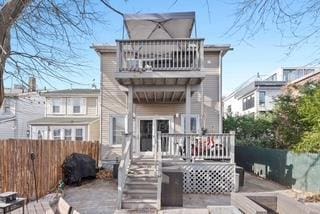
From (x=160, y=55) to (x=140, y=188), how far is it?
5.03 meters

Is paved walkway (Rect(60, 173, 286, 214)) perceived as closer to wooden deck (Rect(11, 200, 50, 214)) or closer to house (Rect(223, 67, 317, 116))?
wooden deck (Rect(11, 200, 50, 214))

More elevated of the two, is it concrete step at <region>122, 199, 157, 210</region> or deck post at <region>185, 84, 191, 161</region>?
deck post at <region>185, 84, 191, 161</region>

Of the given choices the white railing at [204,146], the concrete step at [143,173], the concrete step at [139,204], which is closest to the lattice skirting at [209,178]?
the white railing at [204,146]

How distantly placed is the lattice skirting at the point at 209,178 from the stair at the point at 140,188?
1201 millimetres

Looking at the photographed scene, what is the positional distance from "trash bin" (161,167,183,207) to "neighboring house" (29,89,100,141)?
1637 centimetres

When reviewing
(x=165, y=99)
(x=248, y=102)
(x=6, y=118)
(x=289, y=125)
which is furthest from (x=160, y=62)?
→ (x=248, y=102)

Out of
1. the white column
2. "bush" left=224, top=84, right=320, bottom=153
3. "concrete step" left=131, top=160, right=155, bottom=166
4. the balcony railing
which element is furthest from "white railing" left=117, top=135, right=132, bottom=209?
"bush" left=224, top=84, right=320, bottom=153

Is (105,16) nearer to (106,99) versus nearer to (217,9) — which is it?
(217,9)

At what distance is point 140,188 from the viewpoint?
10828 mm

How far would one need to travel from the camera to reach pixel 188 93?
13.6 metres

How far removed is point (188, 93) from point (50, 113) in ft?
56.3

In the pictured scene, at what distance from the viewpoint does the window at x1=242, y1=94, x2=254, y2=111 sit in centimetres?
3684

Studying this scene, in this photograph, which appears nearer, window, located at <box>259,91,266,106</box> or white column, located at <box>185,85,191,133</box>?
white column, located at <box>185,85,191,133</box>

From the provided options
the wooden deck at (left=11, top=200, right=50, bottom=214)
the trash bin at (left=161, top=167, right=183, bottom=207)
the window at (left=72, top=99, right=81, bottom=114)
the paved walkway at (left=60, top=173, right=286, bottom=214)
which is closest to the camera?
the wooden deck at (left=11, top=200, right=50, bottom=214)
